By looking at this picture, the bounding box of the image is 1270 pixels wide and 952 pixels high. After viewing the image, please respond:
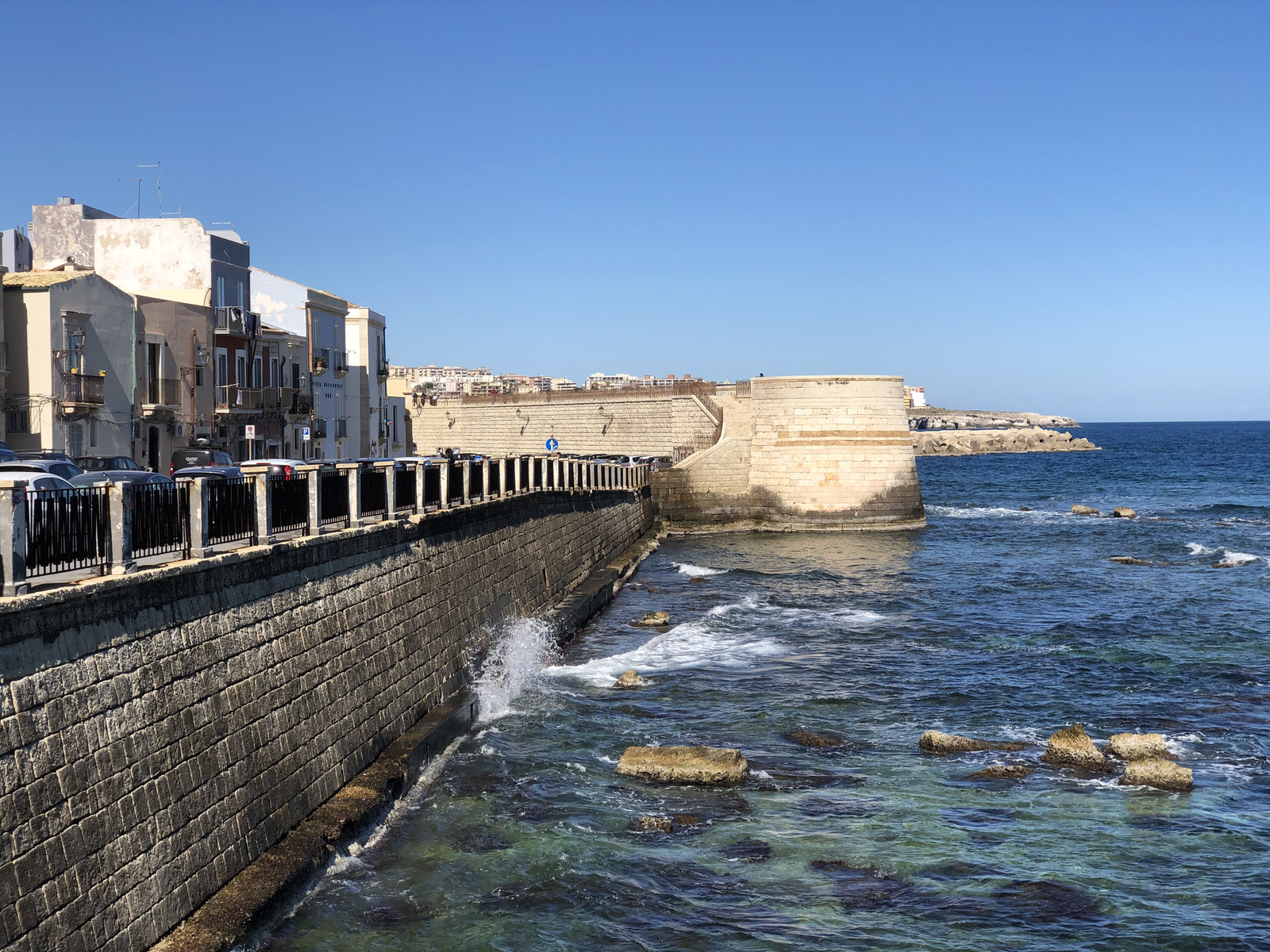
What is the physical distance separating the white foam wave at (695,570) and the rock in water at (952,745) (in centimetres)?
2130

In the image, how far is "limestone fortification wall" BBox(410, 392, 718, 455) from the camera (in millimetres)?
68438

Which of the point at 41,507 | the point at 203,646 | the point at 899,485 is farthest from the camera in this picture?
the point at 899,485

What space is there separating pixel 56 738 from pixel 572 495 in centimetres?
2485

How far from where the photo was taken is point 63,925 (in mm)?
8211

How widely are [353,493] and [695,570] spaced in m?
26.6

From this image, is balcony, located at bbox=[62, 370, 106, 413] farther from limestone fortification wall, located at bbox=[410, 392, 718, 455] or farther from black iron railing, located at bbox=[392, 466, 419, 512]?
limestone fortification wall, located at bbox=[410, 392, 718, 455]

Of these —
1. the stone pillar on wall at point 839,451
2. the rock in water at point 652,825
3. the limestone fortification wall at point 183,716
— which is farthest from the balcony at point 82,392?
the stone pillar on wall at point 839,451

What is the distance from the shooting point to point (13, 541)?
27.7 ft

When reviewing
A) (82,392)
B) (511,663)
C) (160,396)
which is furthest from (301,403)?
(511,663)

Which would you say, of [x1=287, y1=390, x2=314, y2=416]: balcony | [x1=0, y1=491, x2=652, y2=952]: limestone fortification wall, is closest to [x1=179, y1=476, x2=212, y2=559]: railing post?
[x1=0, y1=491, x2=652, y2=952]: limestone fortification wall

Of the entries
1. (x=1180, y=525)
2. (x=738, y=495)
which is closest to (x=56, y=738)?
(x=738, y=495)

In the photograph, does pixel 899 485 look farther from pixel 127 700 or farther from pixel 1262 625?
pixel 127 700

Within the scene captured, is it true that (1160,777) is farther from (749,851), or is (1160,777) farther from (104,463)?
(104,463)

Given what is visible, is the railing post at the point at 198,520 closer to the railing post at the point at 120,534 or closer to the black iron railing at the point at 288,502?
the railing post at the point at 120,534
